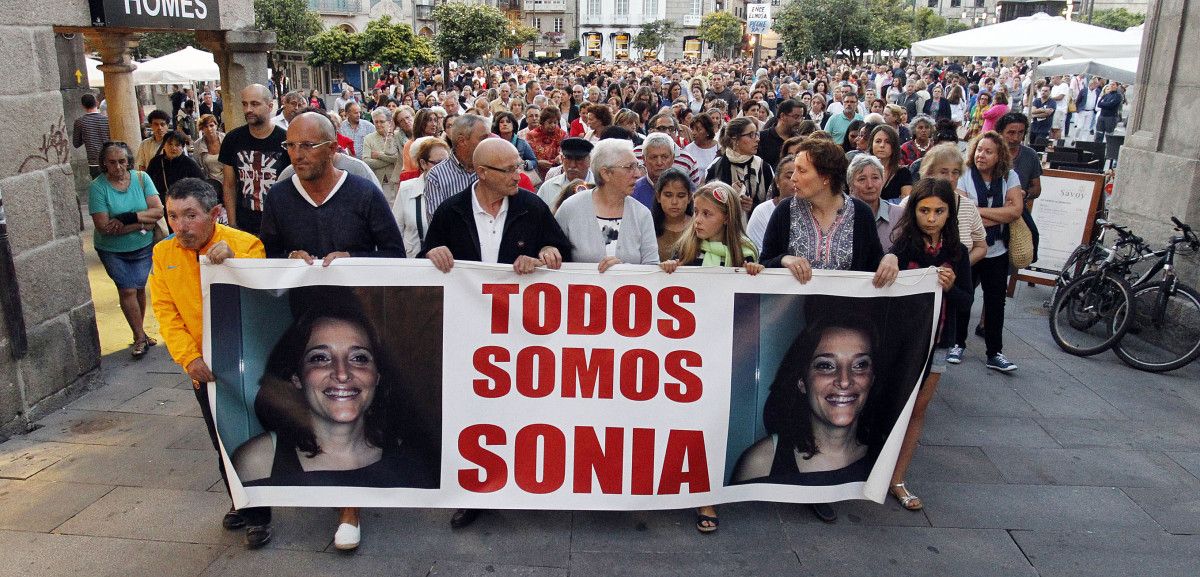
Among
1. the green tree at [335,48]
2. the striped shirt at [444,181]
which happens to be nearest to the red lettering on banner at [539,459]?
the striped shirt at [444,181]

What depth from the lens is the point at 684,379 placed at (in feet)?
13.5

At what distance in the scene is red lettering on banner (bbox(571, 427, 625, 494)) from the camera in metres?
4.13

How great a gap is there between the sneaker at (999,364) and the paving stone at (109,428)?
5535mm

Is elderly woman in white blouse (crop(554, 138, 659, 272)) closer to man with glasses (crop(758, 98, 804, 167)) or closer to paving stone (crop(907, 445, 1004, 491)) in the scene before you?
paving stone (crop(907, 445, 1004, 491))

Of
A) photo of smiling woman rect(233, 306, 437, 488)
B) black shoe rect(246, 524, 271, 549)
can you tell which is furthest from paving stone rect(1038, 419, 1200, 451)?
black shoe rect(246, 524, 271, 549)

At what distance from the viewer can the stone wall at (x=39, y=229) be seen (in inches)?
212

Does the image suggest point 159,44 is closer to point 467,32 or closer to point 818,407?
point 467,32

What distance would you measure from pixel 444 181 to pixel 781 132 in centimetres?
469

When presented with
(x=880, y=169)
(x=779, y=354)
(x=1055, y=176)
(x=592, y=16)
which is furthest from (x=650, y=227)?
(x=592, y=16)

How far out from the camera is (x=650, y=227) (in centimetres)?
486

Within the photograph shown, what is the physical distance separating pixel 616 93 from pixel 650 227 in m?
12.9

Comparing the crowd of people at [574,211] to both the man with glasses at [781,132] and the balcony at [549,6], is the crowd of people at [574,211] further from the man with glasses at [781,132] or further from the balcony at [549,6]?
the balcony at [549,6]

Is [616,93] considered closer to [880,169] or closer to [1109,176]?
[1109,176]

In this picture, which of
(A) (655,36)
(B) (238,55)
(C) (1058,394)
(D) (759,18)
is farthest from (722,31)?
(C) (1058,394)
